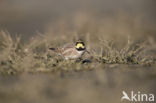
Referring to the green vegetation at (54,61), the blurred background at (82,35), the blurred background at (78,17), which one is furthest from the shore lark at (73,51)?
the blurred background at (78,17)

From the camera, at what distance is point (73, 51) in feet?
24.5

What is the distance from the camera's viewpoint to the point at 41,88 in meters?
5.72

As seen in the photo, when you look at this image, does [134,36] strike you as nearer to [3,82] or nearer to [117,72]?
[117,72]

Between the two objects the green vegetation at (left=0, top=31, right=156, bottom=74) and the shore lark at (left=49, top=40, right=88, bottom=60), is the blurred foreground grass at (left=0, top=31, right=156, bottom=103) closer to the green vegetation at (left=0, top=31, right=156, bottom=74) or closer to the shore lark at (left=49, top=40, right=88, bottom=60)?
the green vegetation at (left=0, top=31, right=156, bottom=74)

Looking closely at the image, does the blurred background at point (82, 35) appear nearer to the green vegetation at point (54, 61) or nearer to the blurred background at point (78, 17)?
the blurred background at point (78, 17)

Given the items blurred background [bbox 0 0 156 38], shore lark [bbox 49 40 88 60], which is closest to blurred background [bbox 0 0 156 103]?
blurred background [bbox 0 0 156 38]

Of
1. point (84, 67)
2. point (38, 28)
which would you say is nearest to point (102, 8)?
point (38, 28)

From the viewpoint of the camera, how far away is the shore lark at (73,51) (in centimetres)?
740

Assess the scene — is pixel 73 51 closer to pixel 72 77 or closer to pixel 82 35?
pixel 72 77

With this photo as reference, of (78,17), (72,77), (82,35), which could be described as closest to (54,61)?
(72,77)

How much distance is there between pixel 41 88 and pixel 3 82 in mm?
799

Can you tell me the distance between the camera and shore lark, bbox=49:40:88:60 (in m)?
7.40

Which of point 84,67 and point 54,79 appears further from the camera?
point 84,67

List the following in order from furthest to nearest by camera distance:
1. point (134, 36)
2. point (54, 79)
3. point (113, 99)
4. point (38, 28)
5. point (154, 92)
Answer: point (38, 28) < point (134, 36) < point (54, 79) < point (154, 92) < point (113, 99)
